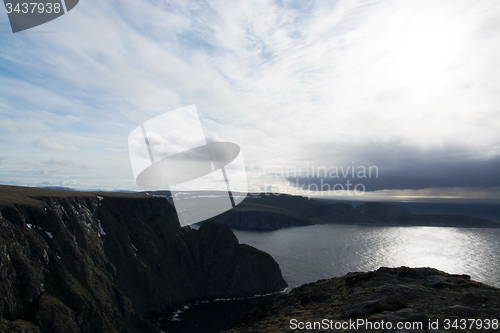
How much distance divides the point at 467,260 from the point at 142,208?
6555 inches

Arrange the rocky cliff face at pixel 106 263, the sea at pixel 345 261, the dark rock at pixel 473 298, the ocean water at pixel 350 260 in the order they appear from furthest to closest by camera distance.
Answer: the ocean water at pixel 350 260 < the sea at pixel 345 261 < the rocky cliff face at pixel 106 263 < the dark rock at pixel 473 298

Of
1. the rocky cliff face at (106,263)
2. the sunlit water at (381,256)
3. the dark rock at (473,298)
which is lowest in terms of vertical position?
the sunlit water at (381,256)

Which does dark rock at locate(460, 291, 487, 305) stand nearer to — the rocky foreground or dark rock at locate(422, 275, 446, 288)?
the rocky foreground

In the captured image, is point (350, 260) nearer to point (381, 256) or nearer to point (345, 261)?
point (345, 261)

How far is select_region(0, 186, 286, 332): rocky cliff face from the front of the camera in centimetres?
4256

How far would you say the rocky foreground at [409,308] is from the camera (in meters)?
15.0

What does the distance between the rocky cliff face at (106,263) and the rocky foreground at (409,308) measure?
128 feet

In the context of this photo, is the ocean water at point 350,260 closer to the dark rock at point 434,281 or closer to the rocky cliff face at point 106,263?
the rocky cliff face at point 106,263

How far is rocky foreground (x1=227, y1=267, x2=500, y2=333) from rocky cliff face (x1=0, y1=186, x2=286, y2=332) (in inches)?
1535

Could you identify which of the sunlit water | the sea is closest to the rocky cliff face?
the sea

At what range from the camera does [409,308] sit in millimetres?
17891

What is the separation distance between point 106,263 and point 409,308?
7147 centimetres

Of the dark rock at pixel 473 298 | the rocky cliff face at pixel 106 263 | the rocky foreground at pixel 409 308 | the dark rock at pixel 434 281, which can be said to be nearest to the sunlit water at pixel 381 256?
the rocky cliff face at pixel 106 263

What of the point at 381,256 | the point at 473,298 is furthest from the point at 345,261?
the point at 473,298
